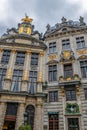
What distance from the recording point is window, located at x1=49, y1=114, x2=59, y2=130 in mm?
19469

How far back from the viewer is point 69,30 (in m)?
27.5

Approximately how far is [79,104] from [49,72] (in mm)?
7086

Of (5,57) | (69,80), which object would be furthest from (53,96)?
(5,57)

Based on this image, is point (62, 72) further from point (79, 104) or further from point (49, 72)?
point (79, 104)

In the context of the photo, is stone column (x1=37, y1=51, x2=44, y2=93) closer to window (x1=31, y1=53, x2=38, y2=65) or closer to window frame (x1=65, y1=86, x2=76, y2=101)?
window (x1=31, y1=53, x2=38, y2=65)

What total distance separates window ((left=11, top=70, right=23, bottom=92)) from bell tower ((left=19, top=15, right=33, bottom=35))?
9009 millimetres

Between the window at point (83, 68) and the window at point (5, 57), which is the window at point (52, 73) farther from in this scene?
the window at point (5, 57)

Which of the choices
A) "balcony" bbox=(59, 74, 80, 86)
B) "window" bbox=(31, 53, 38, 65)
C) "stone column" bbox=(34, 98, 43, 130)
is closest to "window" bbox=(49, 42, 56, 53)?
"window" bbox=(31, 53, 38, 65)

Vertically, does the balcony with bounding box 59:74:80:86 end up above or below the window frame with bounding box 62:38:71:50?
below

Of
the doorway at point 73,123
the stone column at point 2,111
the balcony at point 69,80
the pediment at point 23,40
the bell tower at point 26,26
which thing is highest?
the bell tower at point 26,26

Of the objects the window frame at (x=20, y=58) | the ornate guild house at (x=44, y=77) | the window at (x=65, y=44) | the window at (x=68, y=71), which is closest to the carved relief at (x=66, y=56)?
the ornate guild house at (x=44, y=77)

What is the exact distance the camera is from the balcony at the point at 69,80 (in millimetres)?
20891

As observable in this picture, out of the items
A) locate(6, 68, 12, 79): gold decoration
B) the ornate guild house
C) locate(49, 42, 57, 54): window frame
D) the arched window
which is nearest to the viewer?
the ornate guild house

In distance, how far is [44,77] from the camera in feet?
77.8
